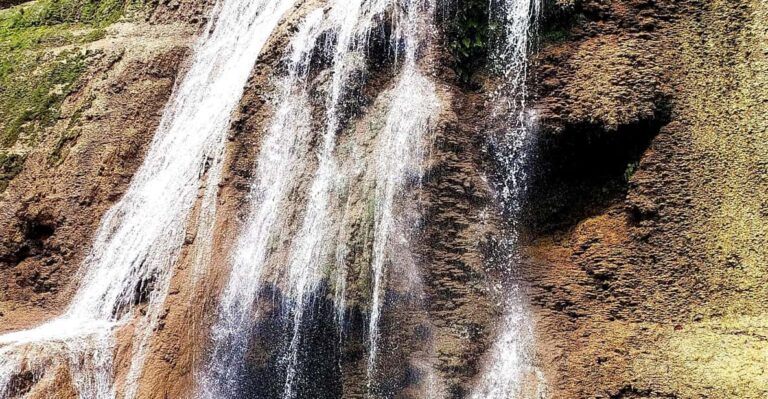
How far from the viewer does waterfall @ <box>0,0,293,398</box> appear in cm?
1006

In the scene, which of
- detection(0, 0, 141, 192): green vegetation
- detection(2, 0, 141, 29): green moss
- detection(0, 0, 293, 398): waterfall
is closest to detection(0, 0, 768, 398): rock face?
detection(0, 0, 293, 398): waterfall

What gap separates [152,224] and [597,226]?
23.4 ft

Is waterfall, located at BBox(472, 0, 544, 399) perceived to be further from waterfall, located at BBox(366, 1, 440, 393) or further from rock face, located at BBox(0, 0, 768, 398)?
waterfall, located at BBox(366, 1, 440, 393)

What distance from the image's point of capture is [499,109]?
10.0 meters

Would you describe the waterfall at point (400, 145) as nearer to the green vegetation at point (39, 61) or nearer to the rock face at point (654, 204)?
the rock face at point (654, 204)

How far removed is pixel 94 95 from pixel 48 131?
1203 mm

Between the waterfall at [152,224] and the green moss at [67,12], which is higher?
the green moss at [67,12]

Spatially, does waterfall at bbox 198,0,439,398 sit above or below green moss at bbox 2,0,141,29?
below

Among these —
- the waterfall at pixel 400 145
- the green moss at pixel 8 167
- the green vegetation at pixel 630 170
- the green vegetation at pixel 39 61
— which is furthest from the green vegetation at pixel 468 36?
the green moss at pixel 8 167

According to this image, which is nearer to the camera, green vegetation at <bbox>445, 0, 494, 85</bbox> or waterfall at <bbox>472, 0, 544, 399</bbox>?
waterfall at <bbox>472, 0, 544, 399</bbox>

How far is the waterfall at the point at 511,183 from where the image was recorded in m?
8.83

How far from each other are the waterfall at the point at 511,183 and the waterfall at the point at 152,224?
14.1 feet

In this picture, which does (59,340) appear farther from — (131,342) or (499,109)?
(499,109)

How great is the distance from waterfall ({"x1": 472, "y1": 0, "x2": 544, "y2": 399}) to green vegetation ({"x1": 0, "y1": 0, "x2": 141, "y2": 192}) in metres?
8.96
